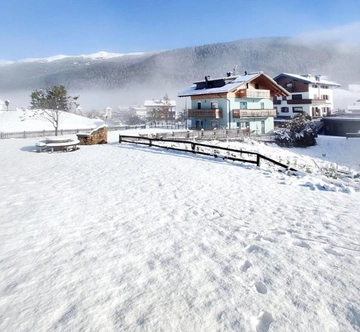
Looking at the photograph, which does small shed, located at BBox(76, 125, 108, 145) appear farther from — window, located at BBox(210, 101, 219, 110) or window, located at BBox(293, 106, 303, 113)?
window, located at BBox(293, 106, 303, 113)

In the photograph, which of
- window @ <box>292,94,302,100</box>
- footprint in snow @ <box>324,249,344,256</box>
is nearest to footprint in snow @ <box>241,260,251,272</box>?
footprint in snow @ <box>324,249,344,256</box>

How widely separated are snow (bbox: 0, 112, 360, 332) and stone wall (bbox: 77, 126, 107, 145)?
44.7 ft

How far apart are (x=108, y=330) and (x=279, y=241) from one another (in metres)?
4.00

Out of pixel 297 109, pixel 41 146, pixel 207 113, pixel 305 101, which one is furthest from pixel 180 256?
pixel 297 109

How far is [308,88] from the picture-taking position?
183ft

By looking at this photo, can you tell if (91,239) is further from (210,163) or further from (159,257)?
(210,163)

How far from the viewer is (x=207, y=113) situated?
40.7 m

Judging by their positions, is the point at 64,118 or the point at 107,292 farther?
the point at 64,118

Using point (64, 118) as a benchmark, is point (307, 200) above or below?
below

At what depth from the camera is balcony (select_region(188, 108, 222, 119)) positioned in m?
39.7

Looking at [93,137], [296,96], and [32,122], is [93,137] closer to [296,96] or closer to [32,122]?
[32,122]

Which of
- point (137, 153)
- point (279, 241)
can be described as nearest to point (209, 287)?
point (279, 241)

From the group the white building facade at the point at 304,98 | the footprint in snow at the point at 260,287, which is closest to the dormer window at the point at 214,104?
the white building facade at the point at 304,98

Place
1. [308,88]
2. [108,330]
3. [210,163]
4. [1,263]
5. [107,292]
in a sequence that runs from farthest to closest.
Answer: [308,88]
[210,163]
[1,263]
[107,292]
[108,330]
